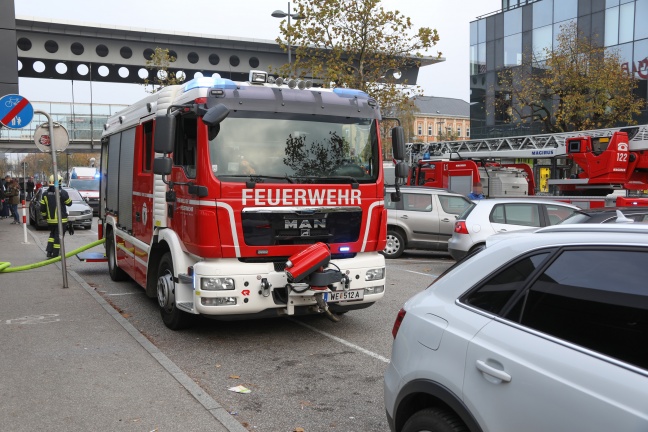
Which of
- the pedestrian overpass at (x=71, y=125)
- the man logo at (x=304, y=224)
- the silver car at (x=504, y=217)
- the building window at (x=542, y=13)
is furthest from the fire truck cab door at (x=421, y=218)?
the pedestrian overpass at (x=71, y=125)

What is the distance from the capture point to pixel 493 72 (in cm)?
4112

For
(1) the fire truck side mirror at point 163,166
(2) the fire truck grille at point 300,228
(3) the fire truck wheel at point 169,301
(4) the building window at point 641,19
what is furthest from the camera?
(4) the building window at point 641,19

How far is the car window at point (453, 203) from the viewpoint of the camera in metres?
15.1

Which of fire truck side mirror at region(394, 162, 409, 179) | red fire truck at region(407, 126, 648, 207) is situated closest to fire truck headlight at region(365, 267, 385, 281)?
fire truck side mirror at region(394, 162, 409, 179)

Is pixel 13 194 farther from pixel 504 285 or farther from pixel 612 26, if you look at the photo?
pixel 612 26

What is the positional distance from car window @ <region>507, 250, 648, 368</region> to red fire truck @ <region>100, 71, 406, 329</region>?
3.98m

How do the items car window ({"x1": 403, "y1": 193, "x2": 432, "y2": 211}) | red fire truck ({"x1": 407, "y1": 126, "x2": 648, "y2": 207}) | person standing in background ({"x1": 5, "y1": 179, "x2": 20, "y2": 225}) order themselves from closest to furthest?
car window ({"x1": 403, "y1": 193, "x2": 432, "y2": 211}) < red fire truck ({"x1": 407, "y1": 126, "x2": 648, "y2": 207}) < person standing in background ({"x1": 5, "y1": 179, "x2": 20, "y2": 225})

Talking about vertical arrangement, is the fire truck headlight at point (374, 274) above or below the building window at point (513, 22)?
below

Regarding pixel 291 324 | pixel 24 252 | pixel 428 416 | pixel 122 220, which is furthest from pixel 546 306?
pixel 24 252

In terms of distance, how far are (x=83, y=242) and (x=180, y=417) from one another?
1484 centimetres

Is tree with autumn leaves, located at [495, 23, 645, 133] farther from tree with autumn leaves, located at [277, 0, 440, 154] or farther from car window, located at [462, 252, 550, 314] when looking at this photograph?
car window, located at [462, 252, 550, 314]

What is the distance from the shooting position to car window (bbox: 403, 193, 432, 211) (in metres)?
15.1

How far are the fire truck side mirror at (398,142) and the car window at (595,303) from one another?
4.98 meters

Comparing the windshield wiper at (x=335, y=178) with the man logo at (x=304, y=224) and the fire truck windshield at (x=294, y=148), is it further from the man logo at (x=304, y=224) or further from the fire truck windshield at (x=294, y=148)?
the man logo at (x=304, y=224)
